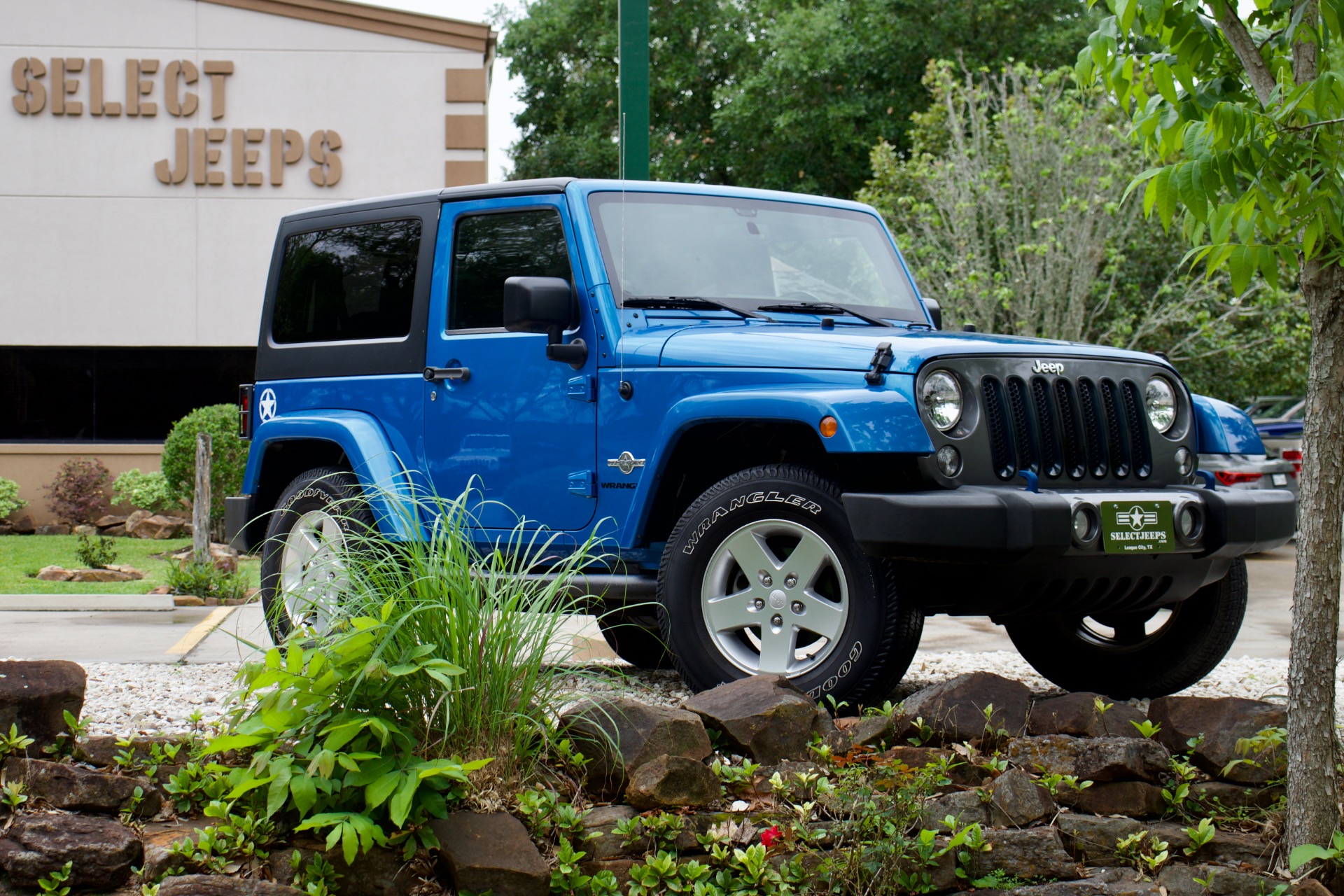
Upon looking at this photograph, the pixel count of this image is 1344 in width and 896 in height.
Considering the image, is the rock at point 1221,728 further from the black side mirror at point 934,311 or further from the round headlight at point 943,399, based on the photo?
the black side mirror at point 934,311

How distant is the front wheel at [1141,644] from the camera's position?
5.67 metres

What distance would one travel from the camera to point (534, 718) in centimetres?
409

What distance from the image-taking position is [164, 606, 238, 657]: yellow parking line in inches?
290

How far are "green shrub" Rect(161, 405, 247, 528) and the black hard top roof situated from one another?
8977 mm

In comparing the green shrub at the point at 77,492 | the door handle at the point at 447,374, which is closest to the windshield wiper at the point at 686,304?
the door handle at the point at 447,374

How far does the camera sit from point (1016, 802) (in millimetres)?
4020

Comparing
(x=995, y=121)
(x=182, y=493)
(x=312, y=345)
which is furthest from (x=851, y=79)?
(x=312, y=345)

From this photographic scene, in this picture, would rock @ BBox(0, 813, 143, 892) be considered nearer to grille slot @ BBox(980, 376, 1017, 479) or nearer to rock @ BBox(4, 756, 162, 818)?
rock @ BBox(4, 756, 162, 818)

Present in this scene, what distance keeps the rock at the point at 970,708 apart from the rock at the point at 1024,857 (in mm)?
561

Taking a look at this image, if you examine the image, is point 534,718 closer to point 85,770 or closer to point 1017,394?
point 85,770

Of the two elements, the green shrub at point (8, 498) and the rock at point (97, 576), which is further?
the green shrub at point (8, 498)

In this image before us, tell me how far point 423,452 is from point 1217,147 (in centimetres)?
364

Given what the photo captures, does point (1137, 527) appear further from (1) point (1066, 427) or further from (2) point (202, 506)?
(2) point (202, 506)

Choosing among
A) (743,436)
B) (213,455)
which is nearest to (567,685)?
(743,436)
